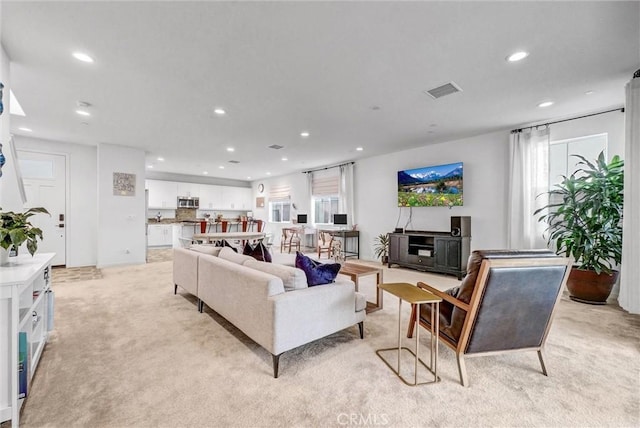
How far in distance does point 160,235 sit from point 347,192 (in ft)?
21.2

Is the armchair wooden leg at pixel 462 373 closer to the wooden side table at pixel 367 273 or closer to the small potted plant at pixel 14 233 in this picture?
the wooden side table at pixel 367 273

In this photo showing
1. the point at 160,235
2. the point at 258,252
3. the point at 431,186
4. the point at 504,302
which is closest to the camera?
the point at 504,302

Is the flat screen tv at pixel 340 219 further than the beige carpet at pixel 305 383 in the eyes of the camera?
Yes

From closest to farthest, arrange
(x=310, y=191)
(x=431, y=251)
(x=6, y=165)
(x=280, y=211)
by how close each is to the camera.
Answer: (x=6, y=165) → (x=431, y=251) → (x=310, y=191) → (x=280, y=211)

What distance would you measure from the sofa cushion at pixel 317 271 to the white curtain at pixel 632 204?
332 centimetres

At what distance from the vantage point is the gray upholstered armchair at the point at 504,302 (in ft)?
5.90

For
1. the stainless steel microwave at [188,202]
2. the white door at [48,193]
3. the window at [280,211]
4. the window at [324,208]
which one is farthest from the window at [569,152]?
the stainless steel microwave at [188,202]

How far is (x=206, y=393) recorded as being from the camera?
1.80m

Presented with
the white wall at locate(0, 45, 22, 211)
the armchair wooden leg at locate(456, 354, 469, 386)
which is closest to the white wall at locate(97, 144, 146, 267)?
the white wall at locate(0, 45, 22, 211)

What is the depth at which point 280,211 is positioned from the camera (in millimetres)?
10398

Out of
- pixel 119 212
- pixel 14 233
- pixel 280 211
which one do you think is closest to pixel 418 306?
pixel 14 233

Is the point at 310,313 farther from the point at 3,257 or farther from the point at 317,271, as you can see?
the point at 3,257

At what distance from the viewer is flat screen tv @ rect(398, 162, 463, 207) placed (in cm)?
526

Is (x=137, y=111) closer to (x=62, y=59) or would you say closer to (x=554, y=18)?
(x=62, y=59)
